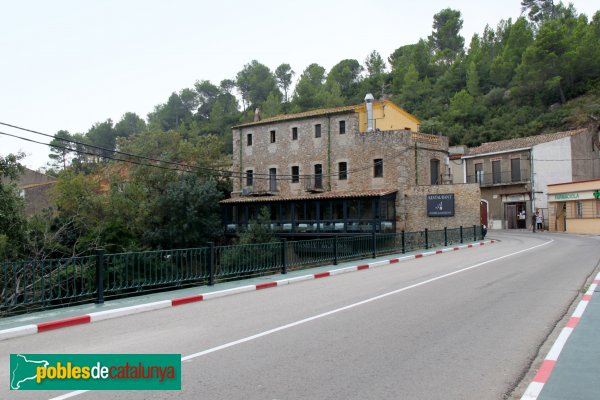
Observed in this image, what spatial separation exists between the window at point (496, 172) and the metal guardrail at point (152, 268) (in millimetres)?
28713

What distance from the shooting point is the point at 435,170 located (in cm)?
3897

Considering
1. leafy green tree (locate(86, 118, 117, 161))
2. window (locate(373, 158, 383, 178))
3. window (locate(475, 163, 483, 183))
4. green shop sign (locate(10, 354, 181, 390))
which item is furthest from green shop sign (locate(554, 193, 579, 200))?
leafy green tree (locate(86, 118, 117, 161))

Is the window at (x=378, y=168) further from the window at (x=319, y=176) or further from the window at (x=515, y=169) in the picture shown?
the window at (x=515, y=169)

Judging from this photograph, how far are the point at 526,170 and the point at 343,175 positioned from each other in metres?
18.0

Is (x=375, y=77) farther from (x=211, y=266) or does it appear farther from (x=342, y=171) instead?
(x=211, y=266)

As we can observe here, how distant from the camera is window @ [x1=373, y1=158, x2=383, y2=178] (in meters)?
37.3

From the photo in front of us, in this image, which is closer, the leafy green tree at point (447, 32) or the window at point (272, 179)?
the window at point (272, 179)

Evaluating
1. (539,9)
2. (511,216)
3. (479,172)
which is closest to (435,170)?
(479,172)

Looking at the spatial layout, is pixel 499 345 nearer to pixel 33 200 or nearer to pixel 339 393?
pixel 339 393

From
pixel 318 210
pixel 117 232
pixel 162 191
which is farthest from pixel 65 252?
pixel 318 210

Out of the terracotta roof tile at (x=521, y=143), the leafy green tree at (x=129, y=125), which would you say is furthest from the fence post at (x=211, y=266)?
the leafy green tree at (x=129, y=125)

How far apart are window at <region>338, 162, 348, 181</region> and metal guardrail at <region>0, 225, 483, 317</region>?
17.6 m

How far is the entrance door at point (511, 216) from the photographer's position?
4538 cm

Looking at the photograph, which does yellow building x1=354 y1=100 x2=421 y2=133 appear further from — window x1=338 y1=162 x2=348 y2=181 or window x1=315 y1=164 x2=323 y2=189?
window x1=315 y1=164 x2=323 y2=189
